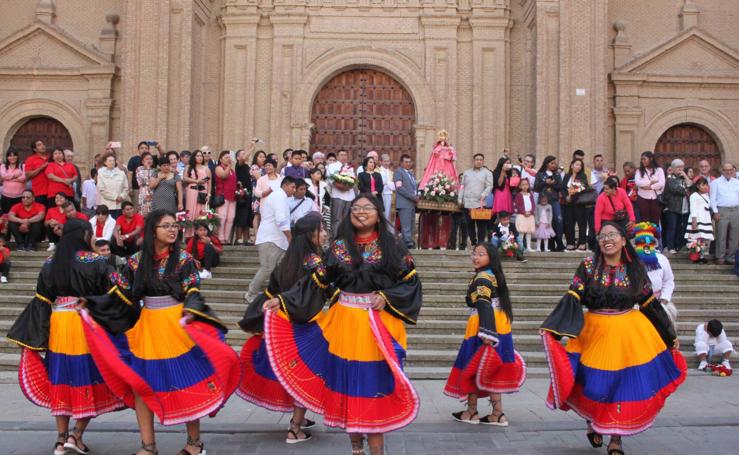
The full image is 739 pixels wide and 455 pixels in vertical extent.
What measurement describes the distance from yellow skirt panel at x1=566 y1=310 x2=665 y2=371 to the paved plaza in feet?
2.59

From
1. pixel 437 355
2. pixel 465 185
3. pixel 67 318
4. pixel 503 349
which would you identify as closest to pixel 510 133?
pixel 465 185

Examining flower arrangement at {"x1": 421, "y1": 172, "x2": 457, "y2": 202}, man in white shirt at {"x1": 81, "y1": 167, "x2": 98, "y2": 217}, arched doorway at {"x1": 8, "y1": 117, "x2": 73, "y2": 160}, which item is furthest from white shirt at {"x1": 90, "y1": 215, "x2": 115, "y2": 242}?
arched doorway at {"x1": 8, "y1": 117, "x2": 73, "y2": 160}

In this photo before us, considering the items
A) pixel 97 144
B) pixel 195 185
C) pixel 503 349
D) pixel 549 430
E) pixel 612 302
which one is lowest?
pixel 549 430

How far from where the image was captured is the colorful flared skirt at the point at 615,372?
6.31 m

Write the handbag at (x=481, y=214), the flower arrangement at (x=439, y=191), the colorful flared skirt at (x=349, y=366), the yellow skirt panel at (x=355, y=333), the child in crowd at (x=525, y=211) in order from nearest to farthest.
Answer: the colorful flared skirt at (x=349, y=366)
the yellow skirt panel at (x=355, y=333)
the handbag at (x=481, y=214)
the child in crowd at (x=525, y=211)
the flower arrangement at (x=439, y=191)

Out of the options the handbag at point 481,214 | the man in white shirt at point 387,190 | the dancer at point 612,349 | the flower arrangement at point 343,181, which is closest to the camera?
the dancer at point 612,349

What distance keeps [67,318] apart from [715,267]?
35.9 ft

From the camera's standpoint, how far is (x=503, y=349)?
7828 millimetres

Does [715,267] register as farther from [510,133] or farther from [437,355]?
[510,133]

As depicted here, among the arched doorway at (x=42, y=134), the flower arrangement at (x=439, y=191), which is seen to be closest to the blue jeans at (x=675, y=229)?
the flower arrangement at (x=439, y=191)

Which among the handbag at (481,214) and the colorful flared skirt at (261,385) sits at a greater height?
the handbag at (481,214)

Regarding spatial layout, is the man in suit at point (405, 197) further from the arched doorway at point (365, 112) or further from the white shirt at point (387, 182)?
the arched doorway at point (365, 112)

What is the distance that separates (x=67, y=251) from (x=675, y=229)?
1145 cm

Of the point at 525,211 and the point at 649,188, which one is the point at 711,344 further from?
the point at 649,188
